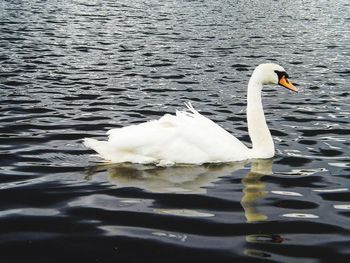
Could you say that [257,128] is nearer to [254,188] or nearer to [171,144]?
[171,144]

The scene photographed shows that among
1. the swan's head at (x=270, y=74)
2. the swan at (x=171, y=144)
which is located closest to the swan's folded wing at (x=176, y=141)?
the swan at (x=171, y=144)

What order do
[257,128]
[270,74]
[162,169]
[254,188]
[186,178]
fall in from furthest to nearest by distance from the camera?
1. [270,74]
2. [257,128]
3. [162,169]
4. [186,178]
5. [254,188]

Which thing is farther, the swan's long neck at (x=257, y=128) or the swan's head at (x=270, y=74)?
the swan's head at (x=270, y=74)

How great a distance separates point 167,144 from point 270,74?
273 cm

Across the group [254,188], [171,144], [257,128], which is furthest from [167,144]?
[257,128]

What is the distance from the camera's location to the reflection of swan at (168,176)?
7992 mm

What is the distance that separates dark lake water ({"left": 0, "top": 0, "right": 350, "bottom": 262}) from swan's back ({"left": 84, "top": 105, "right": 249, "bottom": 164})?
21 cm

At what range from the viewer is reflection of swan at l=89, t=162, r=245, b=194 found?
26.2ft

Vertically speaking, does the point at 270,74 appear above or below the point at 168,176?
above

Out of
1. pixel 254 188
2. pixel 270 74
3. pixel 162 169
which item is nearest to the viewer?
pixel 254 188

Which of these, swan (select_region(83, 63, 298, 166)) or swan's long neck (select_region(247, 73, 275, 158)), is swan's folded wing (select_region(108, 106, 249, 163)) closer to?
swan (select_region(83, 63, 298, 166))

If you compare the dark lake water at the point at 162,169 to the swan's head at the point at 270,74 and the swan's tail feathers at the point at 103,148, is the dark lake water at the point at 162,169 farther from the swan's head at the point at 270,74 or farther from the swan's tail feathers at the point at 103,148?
the swan's head at the point at 270,74

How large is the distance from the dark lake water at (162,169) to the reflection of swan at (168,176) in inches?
1.1

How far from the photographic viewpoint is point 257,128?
1005 centimetres
